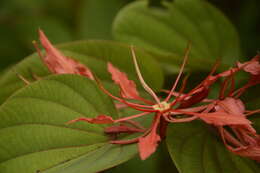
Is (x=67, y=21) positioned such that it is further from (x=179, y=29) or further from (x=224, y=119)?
(x=224, y=119)

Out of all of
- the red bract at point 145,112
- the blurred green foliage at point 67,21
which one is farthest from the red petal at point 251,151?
the blurred green foliage at point 67,21

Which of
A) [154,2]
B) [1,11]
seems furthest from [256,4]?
[1,11]

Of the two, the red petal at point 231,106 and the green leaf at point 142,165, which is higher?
the red petal at point 231,106

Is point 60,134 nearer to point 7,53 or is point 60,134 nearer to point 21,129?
point 21,129

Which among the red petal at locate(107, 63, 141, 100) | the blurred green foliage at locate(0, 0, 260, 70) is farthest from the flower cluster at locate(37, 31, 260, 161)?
the blurred green foliage at locate(0, 0, 260, 70)

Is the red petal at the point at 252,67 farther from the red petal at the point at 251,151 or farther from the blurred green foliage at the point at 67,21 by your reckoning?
the blurred green foliage at the point at 67,21

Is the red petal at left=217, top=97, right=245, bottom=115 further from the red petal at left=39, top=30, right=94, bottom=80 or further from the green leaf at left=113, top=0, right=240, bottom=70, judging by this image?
the green leaf at left=113, top=0, right=240, bottom=70
